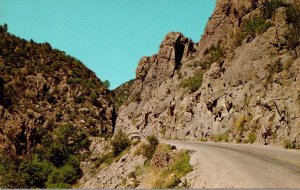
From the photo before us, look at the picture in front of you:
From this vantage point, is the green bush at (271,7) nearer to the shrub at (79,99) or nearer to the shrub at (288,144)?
the shrub at (288,144)

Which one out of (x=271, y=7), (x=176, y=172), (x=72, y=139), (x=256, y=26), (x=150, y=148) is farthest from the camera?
(x=72, y=139)

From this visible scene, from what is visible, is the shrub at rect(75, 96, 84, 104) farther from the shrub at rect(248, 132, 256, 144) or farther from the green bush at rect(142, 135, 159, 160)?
the shrub at rect(248, 132, 256, 144)

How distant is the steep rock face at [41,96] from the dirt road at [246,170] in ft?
148

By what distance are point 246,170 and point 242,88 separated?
19.1m

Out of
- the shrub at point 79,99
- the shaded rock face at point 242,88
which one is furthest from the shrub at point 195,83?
the shrub at point 79,99

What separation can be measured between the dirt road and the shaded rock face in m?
4.84

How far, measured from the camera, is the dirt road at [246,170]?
11.4 m

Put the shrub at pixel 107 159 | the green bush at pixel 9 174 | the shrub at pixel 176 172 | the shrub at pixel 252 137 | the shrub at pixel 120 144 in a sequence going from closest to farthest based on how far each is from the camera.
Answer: the shrub at pixel 176 172, the shrub at pixel 252 137, the shrub at pixel 120 144, the shrub at pixel 107 159, the green bush at pixel 9 174

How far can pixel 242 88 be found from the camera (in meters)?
31.9

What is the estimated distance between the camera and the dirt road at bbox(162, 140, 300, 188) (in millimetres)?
11430

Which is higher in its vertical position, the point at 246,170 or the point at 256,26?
the point at 256,26

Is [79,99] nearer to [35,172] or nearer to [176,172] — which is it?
[35,172]

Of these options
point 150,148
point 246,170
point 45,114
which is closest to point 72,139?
point 45,114

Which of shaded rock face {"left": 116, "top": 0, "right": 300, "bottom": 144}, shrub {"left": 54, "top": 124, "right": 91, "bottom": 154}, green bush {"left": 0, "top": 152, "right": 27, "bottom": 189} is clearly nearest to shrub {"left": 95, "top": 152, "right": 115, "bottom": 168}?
shaded rock face {"left": 116, "top": 0, "right": 300, "bottom": 144}
